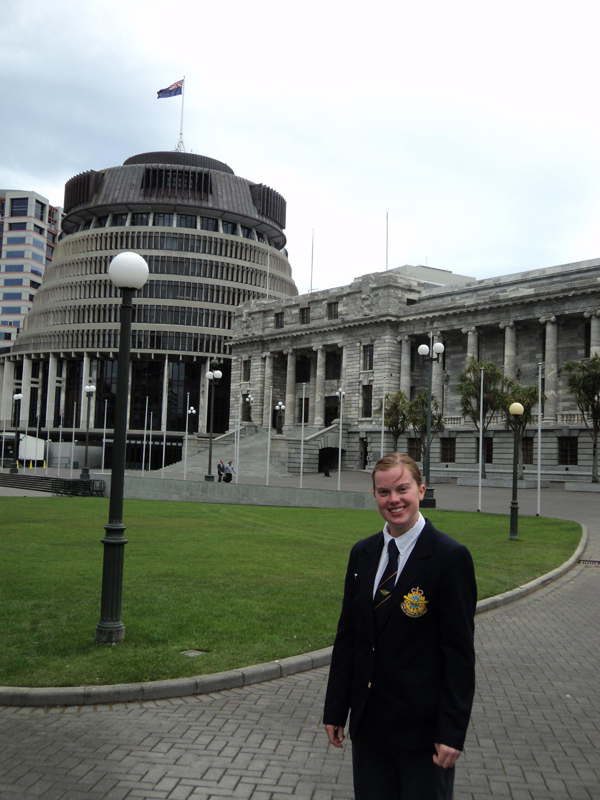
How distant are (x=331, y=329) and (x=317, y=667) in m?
69.1

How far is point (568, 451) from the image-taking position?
192ft

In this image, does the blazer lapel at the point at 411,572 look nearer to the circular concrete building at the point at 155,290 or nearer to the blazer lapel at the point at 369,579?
the blazer lapel at the point at 369,579

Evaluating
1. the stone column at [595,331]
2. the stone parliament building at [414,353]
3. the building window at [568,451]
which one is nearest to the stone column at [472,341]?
the stone parliament building at [414,353]

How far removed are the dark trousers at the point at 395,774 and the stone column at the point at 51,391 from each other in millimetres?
100153

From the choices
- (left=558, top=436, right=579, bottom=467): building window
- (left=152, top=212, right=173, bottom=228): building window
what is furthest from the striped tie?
(left=152, top=212, right=173, bottom=228): building window

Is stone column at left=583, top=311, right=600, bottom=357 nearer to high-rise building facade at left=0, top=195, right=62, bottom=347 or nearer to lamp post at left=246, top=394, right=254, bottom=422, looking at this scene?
lamp post at left=246, top=394, right=254, bottom=422

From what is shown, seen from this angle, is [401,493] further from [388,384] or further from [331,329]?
[331,329]

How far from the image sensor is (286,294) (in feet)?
343

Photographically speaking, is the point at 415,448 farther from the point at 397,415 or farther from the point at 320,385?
the point at 320,385

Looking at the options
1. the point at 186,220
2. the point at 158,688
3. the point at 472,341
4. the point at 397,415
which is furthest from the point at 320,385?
the point at 158,688

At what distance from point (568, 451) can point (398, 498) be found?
190 feet

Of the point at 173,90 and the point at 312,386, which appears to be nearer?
the point at 312,386

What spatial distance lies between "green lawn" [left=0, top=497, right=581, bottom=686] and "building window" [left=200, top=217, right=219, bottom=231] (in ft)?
255

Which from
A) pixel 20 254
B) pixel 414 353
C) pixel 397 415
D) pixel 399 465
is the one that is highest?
pixel 20 254
